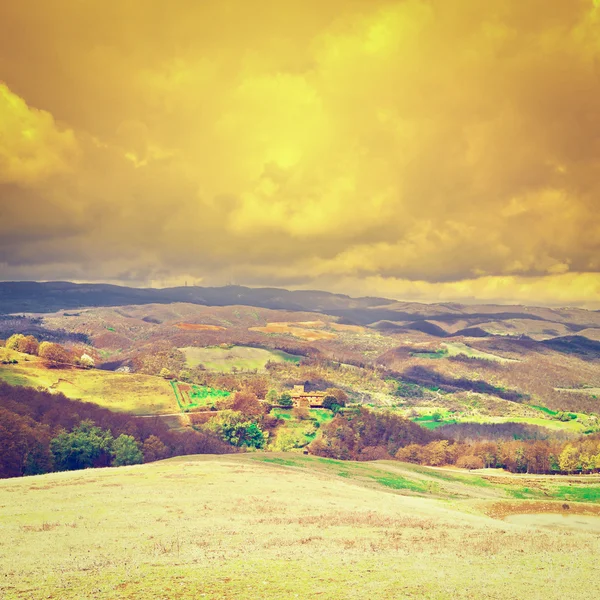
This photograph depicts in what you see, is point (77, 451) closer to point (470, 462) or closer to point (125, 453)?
point (125, 453)

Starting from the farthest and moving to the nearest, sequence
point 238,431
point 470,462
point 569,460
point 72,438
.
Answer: point 238,431 → point 470,462 → point 569,460 → point 72,438

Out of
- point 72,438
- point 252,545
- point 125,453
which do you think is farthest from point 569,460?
point 252,545

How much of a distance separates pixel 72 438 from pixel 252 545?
80043mm

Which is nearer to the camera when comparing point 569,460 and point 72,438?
point 72,438

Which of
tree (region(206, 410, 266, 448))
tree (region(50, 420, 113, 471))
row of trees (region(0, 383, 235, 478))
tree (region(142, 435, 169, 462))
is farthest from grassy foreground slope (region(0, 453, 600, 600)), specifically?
tree (region(206, 410, 266, 448))

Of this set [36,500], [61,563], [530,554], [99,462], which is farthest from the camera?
[99,462]

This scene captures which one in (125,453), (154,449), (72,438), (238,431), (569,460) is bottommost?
(238,431)

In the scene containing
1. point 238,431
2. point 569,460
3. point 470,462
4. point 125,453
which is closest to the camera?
point 125,453

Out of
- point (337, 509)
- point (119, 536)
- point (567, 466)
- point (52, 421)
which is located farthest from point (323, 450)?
point (119, 536)

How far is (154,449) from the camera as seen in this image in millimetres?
130875

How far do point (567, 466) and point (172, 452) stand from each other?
117m

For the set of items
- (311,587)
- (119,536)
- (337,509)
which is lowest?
(337,509)

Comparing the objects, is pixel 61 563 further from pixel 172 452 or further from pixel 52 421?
pixel 52 421

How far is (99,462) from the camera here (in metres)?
104
